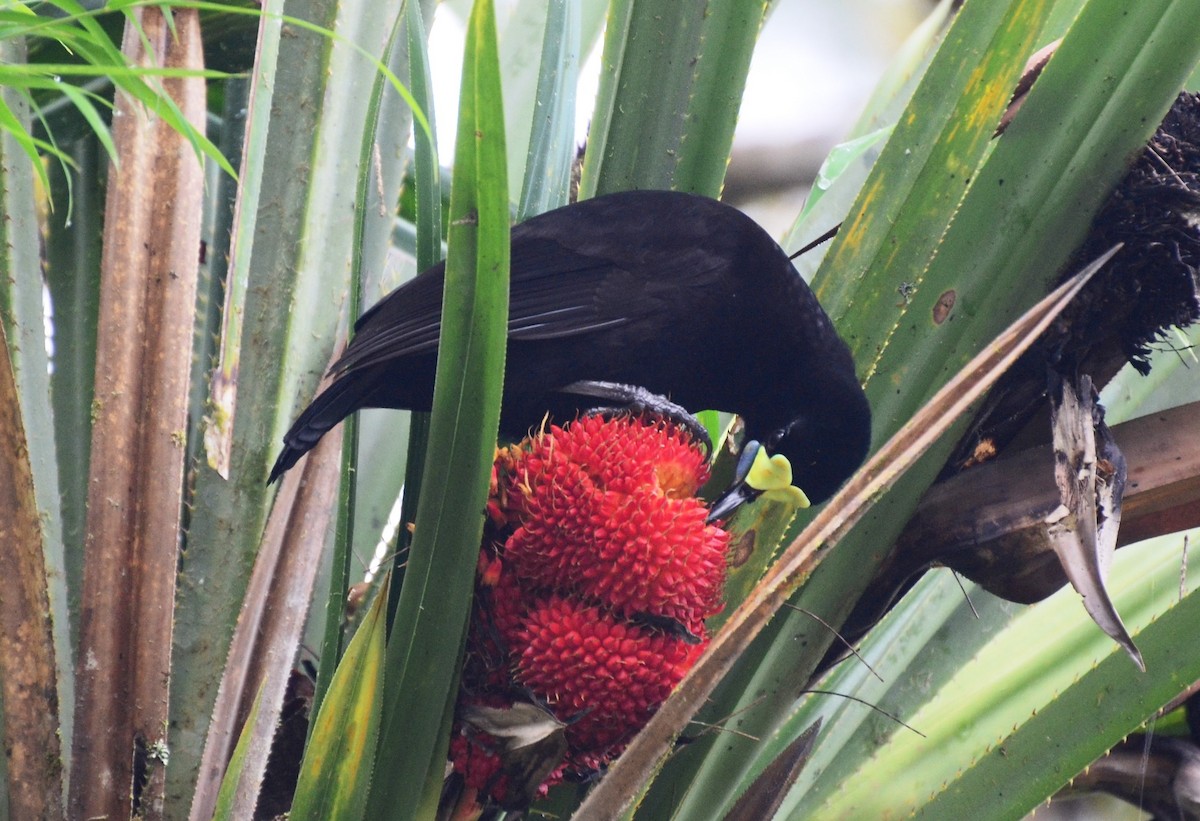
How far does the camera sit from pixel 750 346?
5.12 feet

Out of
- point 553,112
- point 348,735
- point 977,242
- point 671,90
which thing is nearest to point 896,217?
point 977,242

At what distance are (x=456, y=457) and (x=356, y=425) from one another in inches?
16.1

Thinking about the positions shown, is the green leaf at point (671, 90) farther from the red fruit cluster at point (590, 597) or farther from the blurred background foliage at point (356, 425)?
the red fruit cluster at point (590, 597)

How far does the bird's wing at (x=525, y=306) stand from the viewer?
1.25 m

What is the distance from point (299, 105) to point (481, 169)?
0.72m

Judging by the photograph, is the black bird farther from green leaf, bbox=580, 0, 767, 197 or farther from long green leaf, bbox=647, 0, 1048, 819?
long green leaf, bbox=647, 0, 1048, 819

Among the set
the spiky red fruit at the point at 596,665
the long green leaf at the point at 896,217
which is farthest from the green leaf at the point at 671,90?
the spiky red fruit at the point at 596,665

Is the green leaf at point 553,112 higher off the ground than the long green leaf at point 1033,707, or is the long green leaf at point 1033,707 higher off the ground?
the green leaf at point 553,112

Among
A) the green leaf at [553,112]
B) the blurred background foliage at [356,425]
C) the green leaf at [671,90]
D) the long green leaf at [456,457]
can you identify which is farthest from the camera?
the green leaf at [553,112]

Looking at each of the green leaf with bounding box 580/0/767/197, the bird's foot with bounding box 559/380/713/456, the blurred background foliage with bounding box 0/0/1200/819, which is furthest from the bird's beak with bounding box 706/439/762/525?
the green leaf with bounding box 580/0/767/197

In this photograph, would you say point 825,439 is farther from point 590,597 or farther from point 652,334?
point 590,597

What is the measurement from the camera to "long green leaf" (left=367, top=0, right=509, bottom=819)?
690 mm

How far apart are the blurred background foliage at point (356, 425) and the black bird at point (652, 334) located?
0.28 ft

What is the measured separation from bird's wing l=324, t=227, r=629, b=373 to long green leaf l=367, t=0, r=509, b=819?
0.49 metres
